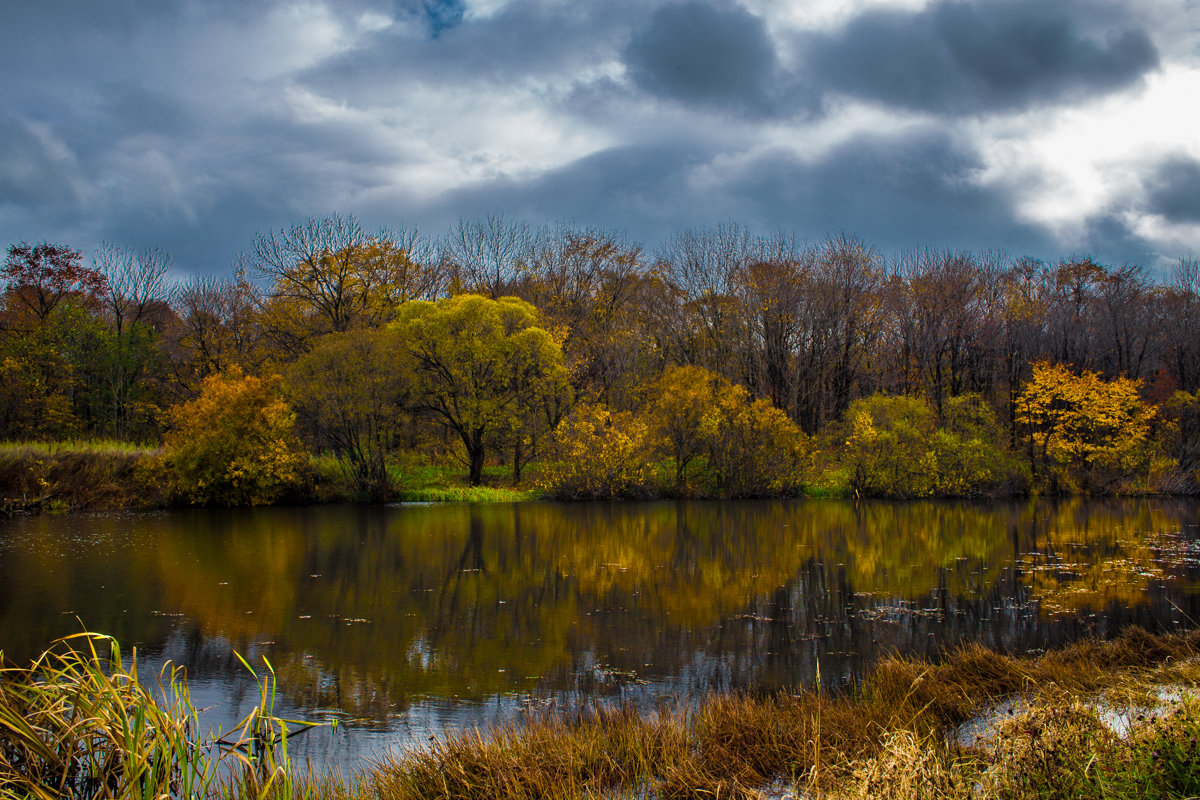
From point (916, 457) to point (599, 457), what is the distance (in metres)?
14.8

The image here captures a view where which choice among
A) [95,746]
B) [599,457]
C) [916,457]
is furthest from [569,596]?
[916,457]

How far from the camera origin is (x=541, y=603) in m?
11.9

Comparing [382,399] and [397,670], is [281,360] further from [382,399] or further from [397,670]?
[397,670]

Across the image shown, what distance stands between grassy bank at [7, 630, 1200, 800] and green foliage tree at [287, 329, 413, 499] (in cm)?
2584

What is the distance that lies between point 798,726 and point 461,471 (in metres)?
34.6

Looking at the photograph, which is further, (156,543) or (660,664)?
(156,543)

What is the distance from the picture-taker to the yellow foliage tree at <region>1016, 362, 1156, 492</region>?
35156 mm

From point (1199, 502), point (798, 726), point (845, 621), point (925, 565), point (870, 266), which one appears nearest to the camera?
point (798, 726)

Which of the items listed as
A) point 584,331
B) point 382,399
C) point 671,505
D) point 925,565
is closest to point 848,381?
point 584,331

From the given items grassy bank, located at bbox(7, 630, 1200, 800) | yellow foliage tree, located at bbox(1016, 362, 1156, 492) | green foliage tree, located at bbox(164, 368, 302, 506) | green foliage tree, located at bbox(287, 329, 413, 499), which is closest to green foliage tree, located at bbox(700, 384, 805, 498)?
yellow foliage tree, located at bbox(1016, 362, 1156, 492)

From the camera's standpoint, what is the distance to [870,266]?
46562mm

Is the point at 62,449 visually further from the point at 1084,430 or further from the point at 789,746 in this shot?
the point at 1084,430

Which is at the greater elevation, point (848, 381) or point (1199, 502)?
point (848, 381)

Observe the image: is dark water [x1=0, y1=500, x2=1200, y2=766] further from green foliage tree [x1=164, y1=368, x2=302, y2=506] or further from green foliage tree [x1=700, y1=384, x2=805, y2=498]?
green foliage tree [x1=700, y1=384, x2=805, y2=498]
